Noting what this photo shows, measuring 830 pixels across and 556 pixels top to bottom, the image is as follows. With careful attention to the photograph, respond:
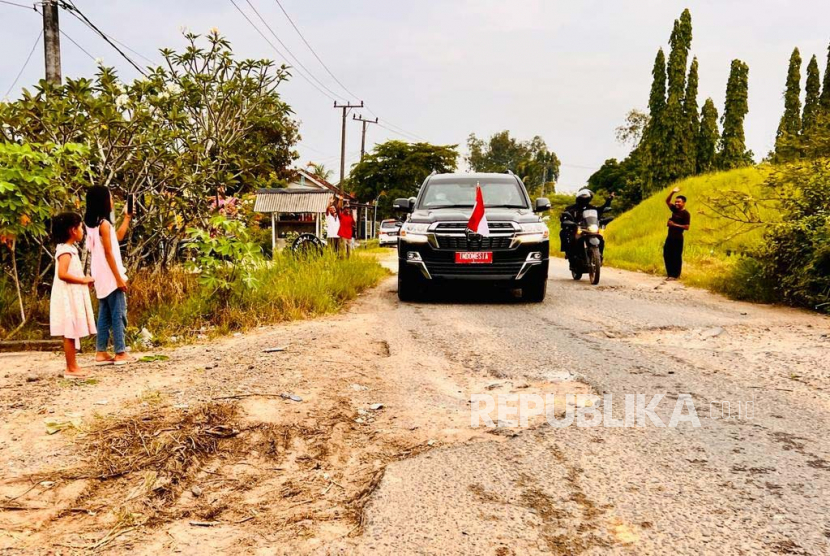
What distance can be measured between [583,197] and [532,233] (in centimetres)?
359

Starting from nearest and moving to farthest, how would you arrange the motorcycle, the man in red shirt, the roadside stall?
the motorcycle
the man in red shirt
the roadside stall

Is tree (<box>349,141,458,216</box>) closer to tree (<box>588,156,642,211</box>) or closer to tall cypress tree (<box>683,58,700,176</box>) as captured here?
tree (<box>588,156,642,211</box>)

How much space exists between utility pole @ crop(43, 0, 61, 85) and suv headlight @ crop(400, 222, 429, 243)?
6762 mm

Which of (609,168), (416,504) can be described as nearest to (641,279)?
(416,504)

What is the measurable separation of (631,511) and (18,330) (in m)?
6.79

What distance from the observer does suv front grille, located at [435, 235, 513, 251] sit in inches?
352

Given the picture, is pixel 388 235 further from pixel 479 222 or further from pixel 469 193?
pixel 479 222

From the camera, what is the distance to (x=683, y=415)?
156 inches

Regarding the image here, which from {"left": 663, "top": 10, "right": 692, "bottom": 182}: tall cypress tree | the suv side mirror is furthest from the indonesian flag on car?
{"left": 663, "top": 10, "right": 692, "bottom": 182}: tall cypress tree

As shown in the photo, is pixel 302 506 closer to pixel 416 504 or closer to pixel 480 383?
pixel 416 504

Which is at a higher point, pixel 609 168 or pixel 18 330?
pixel 609 168

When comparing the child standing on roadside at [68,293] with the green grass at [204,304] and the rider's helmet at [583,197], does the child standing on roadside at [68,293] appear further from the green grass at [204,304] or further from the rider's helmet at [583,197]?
the rider's helmet at [583,197]

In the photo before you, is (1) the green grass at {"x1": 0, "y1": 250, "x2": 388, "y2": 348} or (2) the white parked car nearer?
(1) the green grass at {"x1": 0, "y1": 250, "x2": 388, "y2": 348}

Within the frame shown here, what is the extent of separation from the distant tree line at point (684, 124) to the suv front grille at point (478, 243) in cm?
3698
